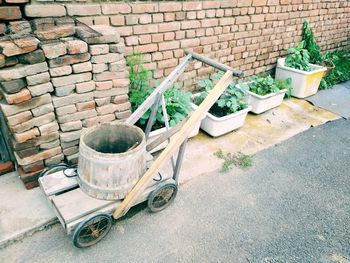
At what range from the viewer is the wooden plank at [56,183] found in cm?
260

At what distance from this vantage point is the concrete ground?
2.67m

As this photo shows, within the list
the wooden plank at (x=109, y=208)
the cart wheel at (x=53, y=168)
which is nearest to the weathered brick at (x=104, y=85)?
the cart wheel at (x=53, y=168)

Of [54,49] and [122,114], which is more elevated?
[54,49]

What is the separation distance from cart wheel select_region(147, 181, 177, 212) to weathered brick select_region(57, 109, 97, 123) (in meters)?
1.03

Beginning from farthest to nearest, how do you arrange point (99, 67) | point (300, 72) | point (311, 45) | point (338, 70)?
point (338, 70)
point (311, 45)
point (300, 72)
point (99, 67)

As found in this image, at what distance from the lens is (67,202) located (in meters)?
2.51

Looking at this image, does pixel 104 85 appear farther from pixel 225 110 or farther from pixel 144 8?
pixel 225 110

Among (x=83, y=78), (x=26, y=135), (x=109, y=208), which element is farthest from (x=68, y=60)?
(x=109, y=208)

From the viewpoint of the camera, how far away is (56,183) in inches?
105

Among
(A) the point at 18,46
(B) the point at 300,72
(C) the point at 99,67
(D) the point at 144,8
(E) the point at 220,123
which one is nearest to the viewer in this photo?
(A) the point at 18,46

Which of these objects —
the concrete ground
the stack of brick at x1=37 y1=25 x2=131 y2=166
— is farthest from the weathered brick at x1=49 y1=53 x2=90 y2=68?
the concrete ground

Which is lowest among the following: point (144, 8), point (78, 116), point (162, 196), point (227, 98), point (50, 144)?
point (162, 196)

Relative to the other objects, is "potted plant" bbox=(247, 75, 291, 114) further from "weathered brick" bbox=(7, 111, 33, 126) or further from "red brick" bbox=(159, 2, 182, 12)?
"weathered brick" bbox=(7, 111, 33, 126)

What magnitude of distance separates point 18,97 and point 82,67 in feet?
2.02
